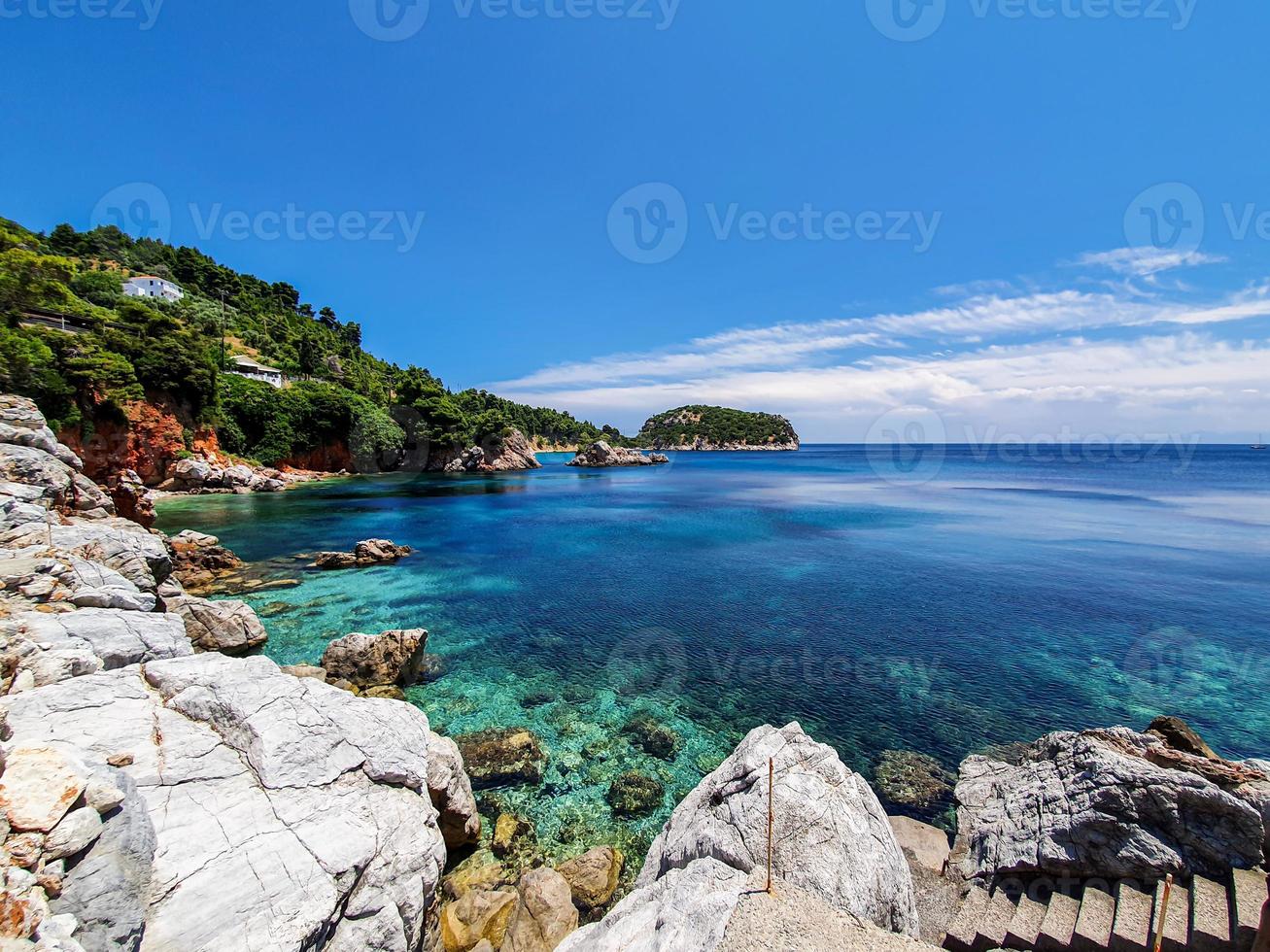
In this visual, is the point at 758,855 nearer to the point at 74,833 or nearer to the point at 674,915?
the point at 674,915

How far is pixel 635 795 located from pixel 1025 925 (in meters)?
7.83

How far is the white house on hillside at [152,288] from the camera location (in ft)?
284

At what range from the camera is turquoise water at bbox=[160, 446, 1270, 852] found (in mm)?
Answer: 15013

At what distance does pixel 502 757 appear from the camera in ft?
44.4

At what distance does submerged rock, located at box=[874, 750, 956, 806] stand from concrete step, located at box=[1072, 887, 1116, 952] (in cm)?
403

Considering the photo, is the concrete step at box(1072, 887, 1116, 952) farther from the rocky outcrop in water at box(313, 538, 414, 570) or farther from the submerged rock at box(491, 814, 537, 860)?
the rocky outcrop in water at box(313, 538, 414, 570)

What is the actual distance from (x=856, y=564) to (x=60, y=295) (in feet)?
244

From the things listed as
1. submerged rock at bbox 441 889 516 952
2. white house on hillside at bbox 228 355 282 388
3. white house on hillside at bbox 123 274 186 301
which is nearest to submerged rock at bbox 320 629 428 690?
submerged rock at bbox 441 889 516 952

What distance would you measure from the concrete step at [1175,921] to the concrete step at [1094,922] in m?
0.57

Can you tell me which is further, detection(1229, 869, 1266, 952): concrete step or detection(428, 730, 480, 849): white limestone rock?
detection(428, 730, 480, 849): white limestone rock

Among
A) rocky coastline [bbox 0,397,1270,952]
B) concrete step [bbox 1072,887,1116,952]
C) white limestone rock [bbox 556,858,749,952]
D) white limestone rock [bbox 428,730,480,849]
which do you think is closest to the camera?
rocky coastline [bbox 0,397,1270,952]

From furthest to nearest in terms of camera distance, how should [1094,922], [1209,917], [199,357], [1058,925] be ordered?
[199,357] → [1058,925] → [1094,922] → [1209,917]

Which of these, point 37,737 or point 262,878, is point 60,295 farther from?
point 262,878

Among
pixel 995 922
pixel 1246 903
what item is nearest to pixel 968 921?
pixel 995 922
